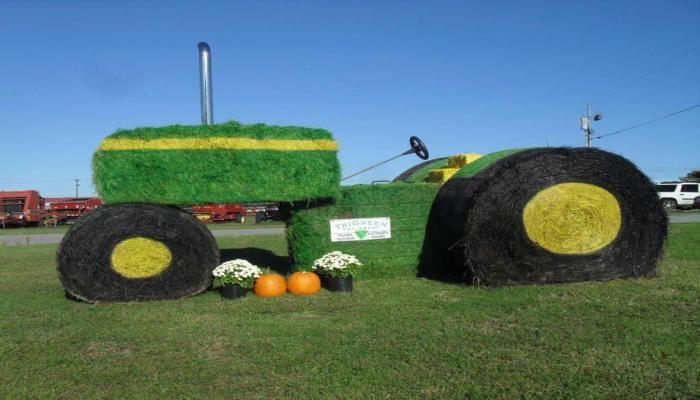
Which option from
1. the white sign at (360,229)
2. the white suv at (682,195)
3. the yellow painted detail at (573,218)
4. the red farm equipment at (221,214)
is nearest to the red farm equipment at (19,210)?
the red farm equipment at (221,214)

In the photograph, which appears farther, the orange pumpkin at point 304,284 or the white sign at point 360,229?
the white sign at point 360,229

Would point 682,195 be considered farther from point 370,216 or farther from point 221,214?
point 370,216

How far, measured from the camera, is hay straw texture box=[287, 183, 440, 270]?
31.9 ft

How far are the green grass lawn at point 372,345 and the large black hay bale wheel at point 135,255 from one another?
12.3 inches

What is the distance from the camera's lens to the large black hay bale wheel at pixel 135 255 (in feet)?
26.5

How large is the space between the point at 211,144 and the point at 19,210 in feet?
111

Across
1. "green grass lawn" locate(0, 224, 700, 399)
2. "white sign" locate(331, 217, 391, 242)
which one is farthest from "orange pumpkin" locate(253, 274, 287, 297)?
"white sign" locate(331, 217, 391, 242)

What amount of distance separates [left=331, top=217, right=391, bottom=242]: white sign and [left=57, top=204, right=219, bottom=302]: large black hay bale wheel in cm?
214

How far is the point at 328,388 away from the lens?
454 cm

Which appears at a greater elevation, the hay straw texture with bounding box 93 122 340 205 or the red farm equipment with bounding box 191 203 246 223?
the hay straw texture with bounding box 93 122 340 205

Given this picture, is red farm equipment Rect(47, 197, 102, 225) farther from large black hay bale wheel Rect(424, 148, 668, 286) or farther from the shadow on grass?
large black hay bale wheel Rect(424, 148, 668, 286)

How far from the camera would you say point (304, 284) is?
8.65 m

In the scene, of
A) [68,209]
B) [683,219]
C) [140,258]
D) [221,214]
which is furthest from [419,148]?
[68,209]

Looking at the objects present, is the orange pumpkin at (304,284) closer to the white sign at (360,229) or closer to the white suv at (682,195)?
the white sign at (360,229)
